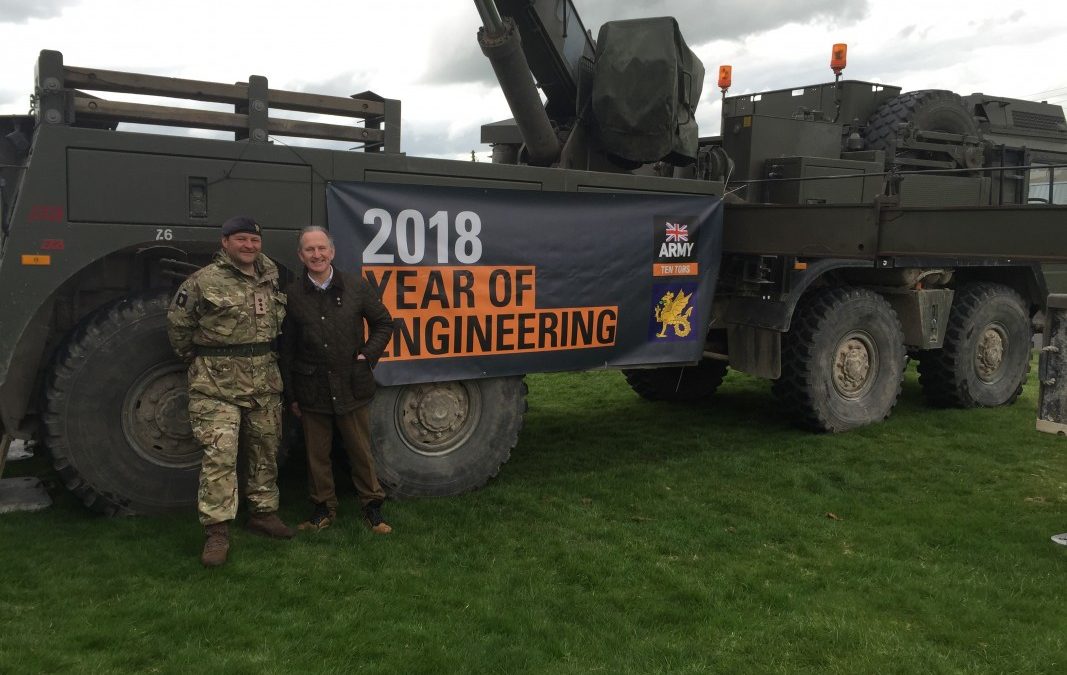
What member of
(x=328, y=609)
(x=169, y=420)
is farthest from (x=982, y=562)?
(x=169, y=420)

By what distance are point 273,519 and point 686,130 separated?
15.0 ft

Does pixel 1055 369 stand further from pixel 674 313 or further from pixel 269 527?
pixel 269 527

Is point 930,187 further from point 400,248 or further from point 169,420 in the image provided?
point 169,420

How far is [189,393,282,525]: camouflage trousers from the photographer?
4773 millimetres

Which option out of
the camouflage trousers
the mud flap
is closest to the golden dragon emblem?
the mud flap

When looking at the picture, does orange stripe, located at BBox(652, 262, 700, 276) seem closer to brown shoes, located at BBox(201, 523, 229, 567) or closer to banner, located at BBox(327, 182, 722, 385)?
banner, located at BBox(327, 182, 722, 385)

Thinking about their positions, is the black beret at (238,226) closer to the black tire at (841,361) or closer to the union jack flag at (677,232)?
the union jack flag at (677,232)

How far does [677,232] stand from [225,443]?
144 inches

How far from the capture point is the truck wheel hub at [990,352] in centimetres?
919

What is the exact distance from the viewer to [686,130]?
7598 mm

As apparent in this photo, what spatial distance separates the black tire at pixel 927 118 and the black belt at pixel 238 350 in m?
7.32

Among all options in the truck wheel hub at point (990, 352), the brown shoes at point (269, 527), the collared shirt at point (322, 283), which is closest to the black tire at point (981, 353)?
the truck wheel hub at point (990, 352)

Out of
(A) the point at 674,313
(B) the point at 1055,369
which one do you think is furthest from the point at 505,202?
(B) the point at 1055,369

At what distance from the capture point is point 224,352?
4.84 m
